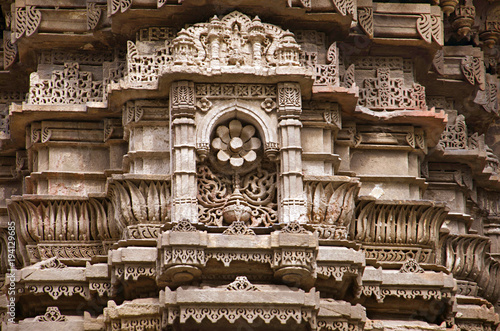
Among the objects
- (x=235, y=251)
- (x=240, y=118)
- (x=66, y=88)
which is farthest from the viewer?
(x=66, y=88)

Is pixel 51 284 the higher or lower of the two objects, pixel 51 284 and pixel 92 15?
the lower

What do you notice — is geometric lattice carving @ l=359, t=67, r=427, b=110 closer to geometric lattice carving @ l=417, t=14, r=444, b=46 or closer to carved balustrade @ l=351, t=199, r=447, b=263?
geometric lattice carving @ l=417, t=14, r=444, b=46

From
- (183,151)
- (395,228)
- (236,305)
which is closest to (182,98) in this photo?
(183,151)

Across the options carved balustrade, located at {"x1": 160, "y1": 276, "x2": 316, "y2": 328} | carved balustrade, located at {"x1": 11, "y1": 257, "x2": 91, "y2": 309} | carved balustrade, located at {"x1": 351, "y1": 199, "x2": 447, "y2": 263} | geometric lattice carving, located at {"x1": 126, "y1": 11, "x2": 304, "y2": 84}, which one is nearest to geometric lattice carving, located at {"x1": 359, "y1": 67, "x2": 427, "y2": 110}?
carved balustrade, located at {"x1": 351, "y1": 199, "x2": 447, "y2": 263}

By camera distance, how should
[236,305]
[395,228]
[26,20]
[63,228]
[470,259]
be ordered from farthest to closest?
[470,259]
[26,20]
[395,228]
[63,228]
[236,305]

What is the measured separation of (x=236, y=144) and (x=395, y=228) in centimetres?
275

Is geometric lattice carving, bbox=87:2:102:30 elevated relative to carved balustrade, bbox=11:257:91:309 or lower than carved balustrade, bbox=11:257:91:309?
elevated

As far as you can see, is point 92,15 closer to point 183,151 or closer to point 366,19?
point 183,151

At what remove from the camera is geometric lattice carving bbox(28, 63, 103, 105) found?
21.8 metres

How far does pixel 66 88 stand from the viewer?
71.9 ft

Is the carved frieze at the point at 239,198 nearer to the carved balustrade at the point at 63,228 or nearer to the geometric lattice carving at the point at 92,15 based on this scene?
the carved balustrade at the point at 63,228

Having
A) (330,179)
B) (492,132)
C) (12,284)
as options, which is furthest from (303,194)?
(492,132)

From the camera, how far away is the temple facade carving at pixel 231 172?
19875mm

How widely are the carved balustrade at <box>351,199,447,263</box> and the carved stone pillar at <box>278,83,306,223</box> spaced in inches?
63.0
